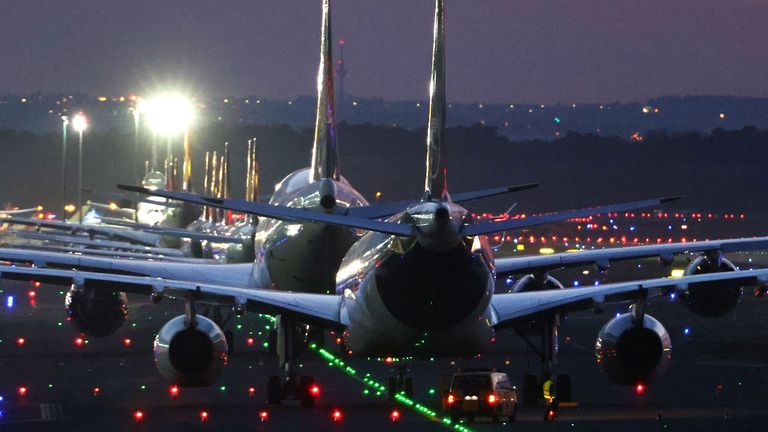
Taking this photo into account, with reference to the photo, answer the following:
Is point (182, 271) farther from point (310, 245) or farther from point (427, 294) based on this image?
point (427, 294)

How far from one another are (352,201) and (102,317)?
287 inches

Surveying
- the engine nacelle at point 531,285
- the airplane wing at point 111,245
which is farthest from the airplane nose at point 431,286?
the airplane wing at point 111,245

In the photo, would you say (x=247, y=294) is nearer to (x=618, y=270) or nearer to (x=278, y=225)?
(x=278, y=225)

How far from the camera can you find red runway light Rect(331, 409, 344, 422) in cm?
3269

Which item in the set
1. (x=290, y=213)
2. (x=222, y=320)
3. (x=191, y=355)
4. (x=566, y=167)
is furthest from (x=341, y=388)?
(x=566, y=167)

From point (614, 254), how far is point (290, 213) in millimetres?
15026

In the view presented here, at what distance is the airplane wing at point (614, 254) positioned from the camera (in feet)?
132

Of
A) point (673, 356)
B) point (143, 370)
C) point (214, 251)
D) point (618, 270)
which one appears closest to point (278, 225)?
point (143, 370)

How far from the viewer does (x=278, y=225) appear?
45812mm

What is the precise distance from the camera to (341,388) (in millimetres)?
39906

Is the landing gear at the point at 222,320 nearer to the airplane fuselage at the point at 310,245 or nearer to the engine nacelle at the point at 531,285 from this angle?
the airplane fuselage at the point at 310,245

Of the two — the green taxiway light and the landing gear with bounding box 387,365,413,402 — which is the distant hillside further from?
the landing gear with bounding box 387,365,413,402

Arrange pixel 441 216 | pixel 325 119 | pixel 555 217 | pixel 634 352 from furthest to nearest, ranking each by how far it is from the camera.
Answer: pixel 325 119
pixel 634 352
pixel 441 216
pixel 555 217

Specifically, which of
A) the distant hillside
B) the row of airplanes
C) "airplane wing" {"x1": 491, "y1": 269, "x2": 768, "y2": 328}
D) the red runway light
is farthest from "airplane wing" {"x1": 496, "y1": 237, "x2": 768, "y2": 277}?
the distant hillside
